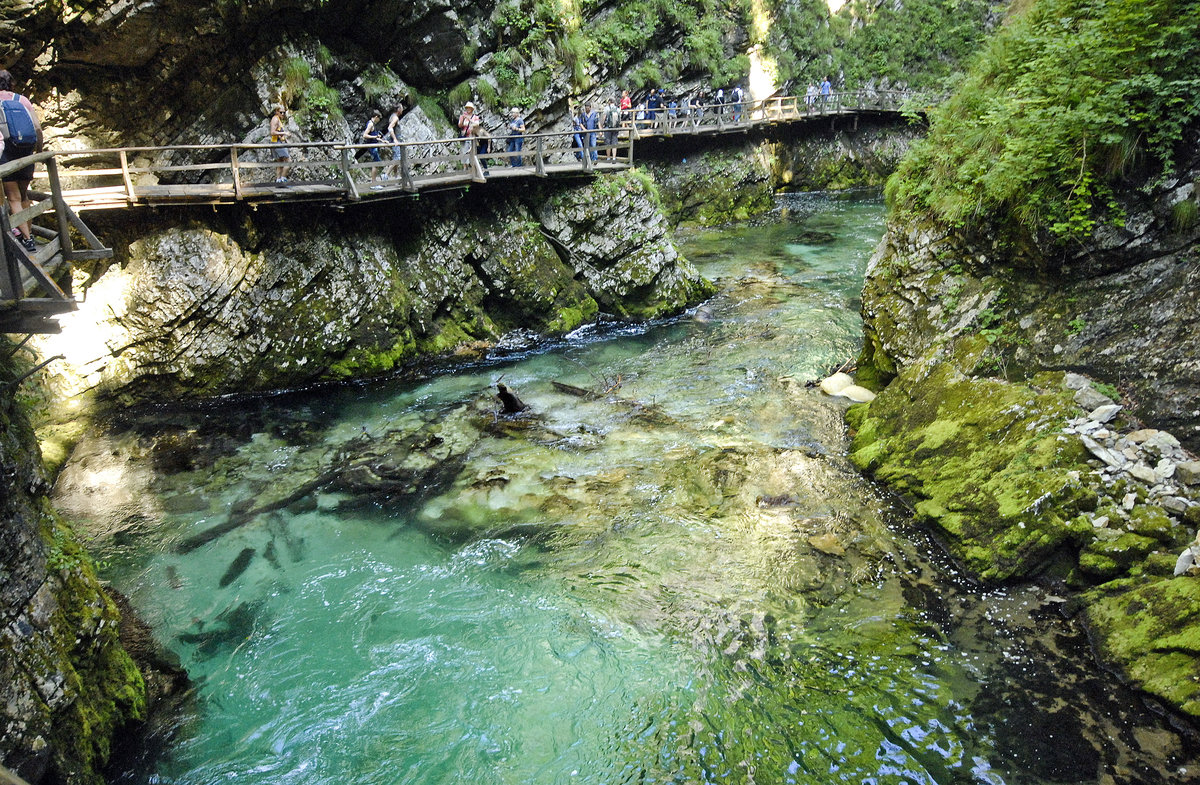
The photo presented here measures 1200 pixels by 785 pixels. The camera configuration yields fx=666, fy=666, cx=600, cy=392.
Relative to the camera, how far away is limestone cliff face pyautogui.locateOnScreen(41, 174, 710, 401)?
41.1ft

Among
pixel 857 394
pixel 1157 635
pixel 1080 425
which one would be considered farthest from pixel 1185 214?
pixel 857 394

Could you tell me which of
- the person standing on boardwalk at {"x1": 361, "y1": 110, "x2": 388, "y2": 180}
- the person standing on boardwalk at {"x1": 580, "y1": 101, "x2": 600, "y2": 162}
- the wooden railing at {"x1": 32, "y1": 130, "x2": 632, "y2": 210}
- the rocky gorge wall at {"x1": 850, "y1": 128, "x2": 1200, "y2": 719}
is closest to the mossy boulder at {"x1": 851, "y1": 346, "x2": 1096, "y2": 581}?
the rocky gorge wall at {"x1": 850, "y1": 128, "x2": 1200, "y2": 719}

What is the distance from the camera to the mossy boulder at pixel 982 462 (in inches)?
271

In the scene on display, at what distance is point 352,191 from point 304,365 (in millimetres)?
3564

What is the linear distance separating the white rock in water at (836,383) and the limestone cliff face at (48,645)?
10702 millimetres

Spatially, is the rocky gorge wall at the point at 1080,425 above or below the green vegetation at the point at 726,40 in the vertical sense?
below

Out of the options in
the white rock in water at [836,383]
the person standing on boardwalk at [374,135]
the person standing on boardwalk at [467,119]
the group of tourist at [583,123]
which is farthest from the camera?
the person standing on boardwalk at [467,119]

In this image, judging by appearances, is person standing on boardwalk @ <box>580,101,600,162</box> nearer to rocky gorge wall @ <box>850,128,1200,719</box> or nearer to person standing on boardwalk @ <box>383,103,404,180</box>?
person standing on boardwalk @ <box>383,103,404,180</box>

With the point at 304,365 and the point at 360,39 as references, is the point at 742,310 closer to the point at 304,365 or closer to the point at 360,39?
the point at 304,365

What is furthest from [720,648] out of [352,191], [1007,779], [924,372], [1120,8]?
[352,191]

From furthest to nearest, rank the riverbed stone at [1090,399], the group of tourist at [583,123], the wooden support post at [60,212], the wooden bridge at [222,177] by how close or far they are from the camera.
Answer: the group of tourist at [583,123] < the riverbed stone at [1090,399] < the wooden support post at [60,212] < the wooden bridge at [222,177]

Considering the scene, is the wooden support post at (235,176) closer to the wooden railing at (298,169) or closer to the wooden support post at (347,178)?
the wooden railing at (298,169)

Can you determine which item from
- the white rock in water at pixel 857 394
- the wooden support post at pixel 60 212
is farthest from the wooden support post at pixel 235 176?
the white rock in water at pixel 857 394

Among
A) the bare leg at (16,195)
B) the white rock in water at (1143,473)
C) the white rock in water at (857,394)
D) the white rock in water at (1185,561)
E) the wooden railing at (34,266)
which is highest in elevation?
the bare leg at (16,195)
